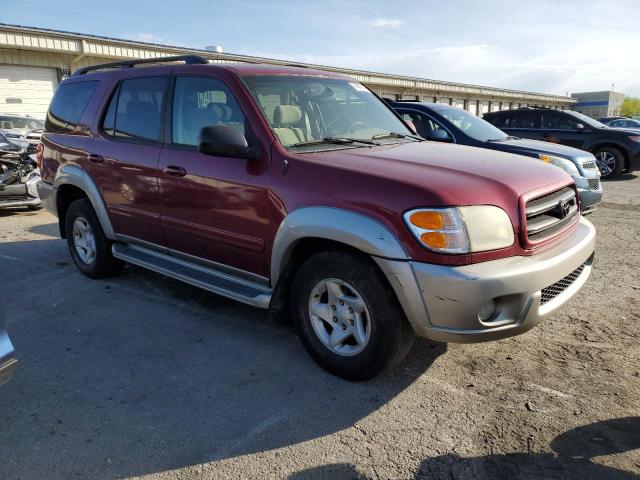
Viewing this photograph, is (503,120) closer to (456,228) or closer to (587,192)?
(587,192)

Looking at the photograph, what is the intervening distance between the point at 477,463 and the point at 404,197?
4.39 ft

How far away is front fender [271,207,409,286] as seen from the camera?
106 inches

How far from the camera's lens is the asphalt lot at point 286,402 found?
242cm

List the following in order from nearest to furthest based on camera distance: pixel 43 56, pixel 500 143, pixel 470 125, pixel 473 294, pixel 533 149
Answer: pixel 473 294 → pixel 533 149 → pixel 500 143 → pixel 470 125 → pixel 43 56

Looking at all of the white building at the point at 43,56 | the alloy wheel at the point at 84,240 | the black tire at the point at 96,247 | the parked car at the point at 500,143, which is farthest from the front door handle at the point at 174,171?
the white building at the point at 43,56

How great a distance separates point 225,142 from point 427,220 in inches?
52.9

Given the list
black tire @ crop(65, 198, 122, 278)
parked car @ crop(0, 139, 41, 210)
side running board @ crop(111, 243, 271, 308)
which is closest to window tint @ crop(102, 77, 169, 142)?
black tire @ crop(65, 198, 122, 278)

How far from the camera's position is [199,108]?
3801 millimetres

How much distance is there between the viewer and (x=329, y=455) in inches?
97.3

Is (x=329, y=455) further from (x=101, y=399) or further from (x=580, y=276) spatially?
(x=580, y=276)

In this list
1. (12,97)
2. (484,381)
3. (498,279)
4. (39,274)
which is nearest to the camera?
(498,279)

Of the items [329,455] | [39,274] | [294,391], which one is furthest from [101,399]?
[39,274]

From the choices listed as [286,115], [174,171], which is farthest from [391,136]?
[174,171]

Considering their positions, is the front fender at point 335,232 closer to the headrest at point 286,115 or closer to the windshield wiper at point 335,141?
the windshield wiper at point 335,141
